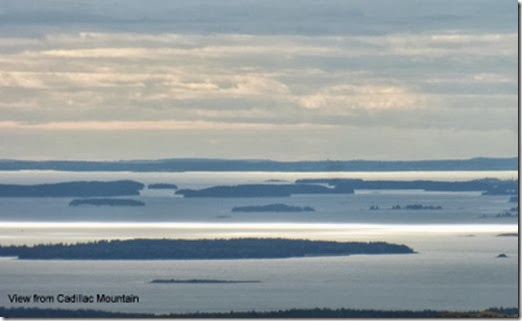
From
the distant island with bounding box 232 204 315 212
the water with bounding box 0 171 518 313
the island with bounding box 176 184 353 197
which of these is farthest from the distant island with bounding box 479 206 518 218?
the distant island with bounding box 232 204 315 212

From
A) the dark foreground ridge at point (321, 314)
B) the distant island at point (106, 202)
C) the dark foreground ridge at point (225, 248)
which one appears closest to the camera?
the dark foreground ridge at point (321, 314)

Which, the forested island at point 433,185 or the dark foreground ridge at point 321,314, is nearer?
the dark foreground ridge at point 321,314

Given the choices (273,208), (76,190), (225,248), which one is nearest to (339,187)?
(273,208)

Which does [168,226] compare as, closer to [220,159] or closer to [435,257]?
[220,159]

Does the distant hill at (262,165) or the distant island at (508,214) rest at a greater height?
the distant hill at (262,165)

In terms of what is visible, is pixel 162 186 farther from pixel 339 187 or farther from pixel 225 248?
pixel 339 187

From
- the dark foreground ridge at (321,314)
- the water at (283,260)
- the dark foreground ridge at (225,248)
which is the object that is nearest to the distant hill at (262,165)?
the water at (283,260)

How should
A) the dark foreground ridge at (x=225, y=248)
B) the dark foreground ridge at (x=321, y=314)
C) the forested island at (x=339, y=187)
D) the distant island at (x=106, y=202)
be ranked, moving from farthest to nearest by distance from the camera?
the distant island at (x=106, y=202), the forested island at (x=339, y=187), the dark foreground ridge at (x=225, y=248), the dark foreground ridge at (x=321, y=314)

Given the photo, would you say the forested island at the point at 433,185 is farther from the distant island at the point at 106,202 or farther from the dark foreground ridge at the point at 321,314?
the distant island at the point at 106,202
